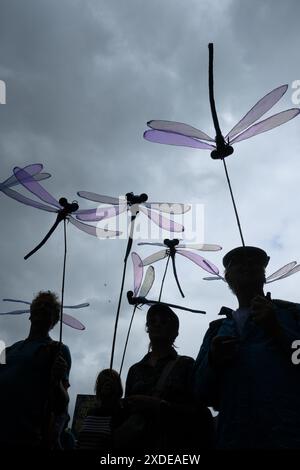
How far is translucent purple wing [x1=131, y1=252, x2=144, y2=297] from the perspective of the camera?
469 cm

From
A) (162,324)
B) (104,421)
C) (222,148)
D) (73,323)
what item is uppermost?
(222,148)

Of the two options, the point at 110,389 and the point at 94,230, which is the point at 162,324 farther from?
the point at 94,230

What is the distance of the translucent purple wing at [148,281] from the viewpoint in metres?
4.80

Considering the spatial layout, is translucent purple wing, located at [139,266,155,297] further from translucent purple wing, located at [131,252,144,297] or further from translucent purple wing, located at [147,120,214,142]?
translucent purple wing, located at [147,120,214,142]

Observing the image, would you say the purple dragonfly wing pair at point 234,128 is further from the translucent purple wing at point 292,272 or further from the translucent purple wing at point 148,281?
the translucent purple wing at point 148,281

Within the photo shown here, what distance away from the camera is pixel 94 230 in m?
3.82

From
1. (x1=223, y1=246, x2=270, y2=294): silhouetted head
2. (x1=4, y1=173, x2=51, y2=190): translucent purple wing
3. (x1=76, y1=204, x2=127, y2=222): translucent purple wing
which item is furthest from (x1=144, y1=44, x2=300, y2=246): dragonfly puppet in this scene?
(x1=4, y1=173, x2=51, y2=190): translucent purple wing

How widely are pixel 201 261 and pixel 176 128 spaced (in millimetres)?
2316

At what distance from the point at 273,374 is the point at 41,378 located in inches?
48.7

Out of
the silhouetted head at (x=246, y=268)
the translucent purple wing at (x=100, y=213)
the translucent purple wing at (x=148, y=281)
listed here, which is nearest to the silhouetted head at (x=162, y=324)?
the silhouetted head at (x=246, y=268)

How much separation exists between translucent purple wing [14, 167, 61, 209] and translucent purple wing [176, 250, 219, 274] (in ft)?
6.32

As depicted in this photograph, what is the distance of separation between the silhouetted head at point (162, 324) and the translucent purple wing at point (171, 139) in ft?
3.83

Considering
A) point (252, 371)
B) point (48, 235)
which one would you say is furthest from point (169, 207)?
point (252, 371)
